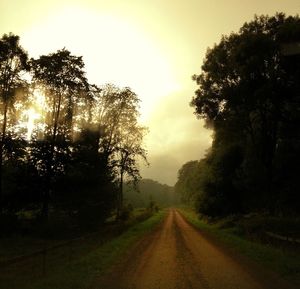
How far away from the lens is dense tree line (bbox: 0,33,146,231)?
3600cm

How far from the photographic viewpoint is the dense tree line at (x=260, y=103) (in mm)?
32969

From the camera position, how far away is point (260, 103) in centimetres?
3456

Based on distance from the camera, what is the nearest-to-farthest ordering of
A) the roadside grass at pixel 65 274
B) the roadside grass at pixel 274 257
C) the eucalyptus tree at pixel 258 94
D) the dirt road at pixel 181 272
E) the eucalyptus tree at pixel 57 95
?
1. the roadside grass at pixel 65 274
2. the dirt road at pixel 181 272
3. the roadside grass at pixel 274 257
4. the eucalyptus tree at pixel 258 94
5. the eucalyptus tree at pixel 57 95

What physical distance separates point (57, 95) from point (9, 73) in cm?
616

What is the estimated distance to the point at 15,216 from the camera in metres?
36.1

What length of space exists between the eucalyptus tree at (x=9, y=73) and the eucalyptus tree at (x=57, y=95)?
6.67ft

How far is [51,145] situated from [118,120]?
16491 millimetres

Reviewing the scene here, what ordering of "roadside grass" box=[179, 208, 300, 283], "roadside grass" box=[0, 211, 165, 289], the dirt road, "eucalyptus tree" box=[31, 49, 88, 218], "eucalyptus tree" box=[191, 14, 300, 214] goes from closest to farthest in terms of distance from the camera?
"roadside grass" box=[0, 211, 165, 289], the dirt road, "roadside grass" box=[179, 208, 300, 283], "eucalyptus tree" box=[191, 14, 300, 214], "eucalyptus tree" box=[31, 49, 88, 218]

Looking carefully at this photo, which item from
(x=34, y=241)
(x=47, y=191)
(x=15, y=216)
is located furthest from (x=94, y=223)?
(x=34, y=241)

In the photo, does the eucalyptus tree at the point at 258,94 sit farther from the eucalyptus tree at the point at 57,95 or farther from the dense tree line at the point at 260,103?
the eucalyptus tree at the point at 57,95

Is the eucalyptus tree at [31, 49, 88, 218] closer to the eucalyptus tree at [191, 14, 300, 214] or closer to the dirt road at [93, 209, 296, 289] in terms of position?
the eucalyptus tree at [191, 14, 300, 214]

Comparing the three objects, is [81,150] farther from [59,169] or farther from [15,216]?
[15,216]

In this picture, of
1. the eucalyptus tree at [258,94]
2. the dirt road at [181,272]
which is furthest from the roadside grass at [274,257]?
the eucalyptus tree at [258,94]

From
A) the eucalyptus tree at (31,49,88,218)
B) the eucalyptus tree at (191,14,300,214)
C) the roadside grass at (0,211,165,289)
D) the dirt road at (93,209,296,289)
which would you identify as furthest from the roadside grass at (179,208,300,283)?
the eucalyptus tree at (31,49,88,218)
